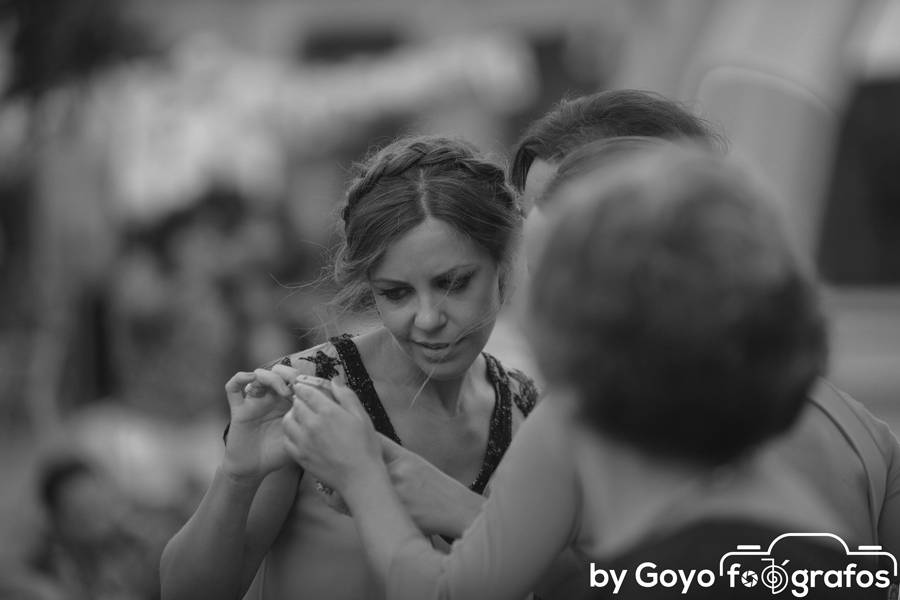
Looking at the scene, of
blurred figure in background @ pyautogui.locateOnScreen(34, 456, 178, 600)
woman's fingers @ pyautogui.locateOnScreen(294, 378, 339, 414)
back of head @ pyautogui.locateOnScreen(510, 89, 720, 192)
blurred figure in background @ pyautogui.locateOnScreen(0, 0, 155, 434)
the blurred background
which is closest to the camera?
woman's fingers @ pyautogui.locateOnScreen(294, 378, 339, 414)

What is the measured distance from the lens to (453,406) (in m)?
1.85

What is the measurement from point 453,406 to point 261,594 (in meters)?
0.41

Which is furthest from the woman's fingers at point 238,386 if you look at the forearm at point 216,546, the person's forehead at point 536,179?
the person's forehead at point 536,179

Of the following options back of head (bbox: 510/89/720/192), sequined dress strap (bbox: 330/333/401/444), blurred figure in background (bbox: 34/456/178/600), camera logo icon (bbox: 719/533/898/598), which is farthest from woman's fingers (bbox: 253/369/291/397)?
blurred figure in background (bbox: 34/456/178/600)

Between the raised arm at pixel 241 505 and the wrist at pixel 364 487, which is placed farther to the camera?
the raised arm at pixel 241 505

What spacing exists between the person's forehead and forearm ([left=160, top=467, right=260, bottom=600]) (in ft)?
1.83

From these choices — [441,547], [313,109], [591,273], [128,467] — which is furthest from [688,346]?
[313,109]

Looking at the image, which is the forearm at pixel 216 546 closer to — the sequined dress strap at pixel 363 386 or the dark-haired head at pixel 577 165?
the sequined dress strap at pixel 363 386

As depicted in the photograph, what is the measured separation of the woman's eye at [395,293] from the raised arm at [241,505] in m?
0.26

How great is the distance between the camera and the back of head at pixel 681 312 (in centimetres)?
96

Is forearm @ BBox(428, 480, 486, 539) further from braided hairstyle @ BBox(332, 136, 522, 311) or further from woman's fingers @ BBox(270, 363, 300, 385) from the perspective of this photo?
braided hairstyle @ BBox(332, 136, 522, 311)

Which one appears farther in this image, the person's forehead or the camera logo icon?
the person's forehead

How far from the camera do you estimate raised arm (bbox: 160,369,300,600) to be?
5.07ft

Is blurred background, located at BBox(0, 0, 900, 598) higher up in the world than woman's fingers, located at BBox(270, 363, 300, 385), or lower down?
lower down
